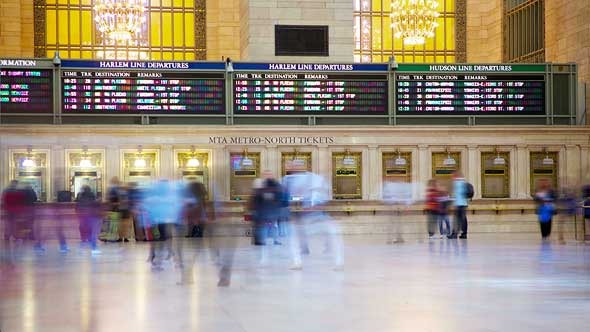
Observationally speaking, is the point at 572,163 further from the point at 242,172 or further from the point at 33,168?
the point at 33,168

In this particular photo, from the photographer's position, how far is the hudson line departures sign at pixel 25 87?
24.5 m

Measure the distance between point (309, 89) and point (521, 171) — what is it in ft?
19.3

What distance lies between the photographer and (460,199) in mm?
22688

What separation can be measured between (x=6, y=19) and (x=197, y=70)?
1370 centimetres

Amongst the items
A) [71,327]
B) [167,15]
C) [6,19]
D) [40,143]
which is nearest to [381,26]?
[167,15]

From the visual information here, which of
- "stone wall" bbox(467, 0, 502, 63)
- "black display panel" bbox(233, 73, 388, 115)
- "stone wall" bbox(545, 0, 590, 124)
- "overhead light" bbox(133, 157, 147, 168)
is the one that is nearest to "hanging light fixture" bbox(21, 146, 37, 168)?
"overhead light" bbox(133, 157, 147, 168)

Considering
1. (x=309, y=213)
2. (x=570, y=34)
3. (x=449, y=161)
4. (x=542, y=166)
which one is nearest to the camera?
(x=309, y=213)

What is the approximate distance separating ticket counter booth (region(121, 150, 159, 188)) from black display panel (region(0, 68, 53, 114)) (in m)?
2.27

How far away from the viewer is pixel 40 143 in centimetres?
2308

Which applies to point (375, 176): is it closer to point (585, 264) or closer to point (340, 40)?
point (340, 40)

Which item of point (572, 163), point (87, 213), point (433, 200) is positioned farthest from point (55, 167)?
point (572, 163)

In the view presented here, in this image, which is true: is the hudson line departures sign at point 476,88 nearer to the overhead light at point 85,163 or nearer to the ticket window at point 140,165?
the ticket window at point 140,165

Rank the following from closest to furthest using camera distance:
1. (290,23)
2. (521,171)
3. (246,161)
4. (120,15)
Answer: (246,161) → (521,171) → (290,23) → (120,15)

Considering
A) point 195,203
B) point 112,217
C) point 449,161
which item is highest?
point 449,161
